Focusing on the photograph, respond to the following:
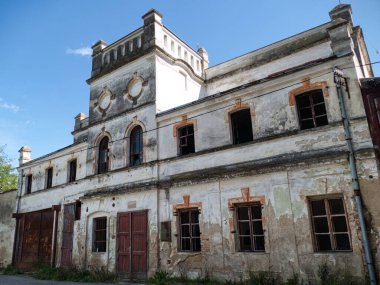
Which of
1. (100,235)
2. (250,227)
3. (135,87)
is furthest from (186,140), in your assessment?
(100,235)

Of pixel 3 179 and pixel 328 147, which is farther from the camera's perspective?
pixel 3 179

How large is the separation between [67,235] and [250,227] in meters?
10.3

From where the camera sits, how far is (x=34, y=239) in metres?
18.6

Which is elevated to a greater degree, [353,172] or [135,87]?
[135,87]

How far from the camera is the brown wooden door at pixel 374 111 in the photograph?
9.17 metres

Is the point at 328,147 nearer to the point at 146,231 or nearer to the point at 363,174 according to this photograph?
the point at 363,174

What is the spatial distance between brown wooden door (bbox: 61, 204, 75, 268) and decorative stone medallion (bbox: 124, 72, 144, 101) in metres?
6.51

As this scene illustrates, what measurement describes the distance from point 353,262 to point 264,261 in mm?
2526

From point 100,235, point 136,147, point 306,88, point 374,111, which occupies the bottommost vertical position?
point 100,235

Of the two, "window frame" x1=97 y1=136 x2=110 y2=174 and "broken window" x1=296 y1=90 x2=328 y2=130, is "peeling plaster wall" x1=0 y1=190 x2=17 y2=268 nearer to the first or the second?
"window frame" x1=97 y1=136 x2=110 y2=174

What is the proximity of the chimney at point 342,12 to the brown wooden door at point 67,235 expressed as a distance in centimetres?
1519

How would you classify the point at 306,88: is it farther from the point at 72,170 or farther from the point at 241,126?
the point at 72,170

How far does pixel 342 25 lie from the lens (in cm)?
1048

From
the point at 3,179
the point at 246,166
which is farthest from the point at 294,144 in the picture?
the point at 3,179
